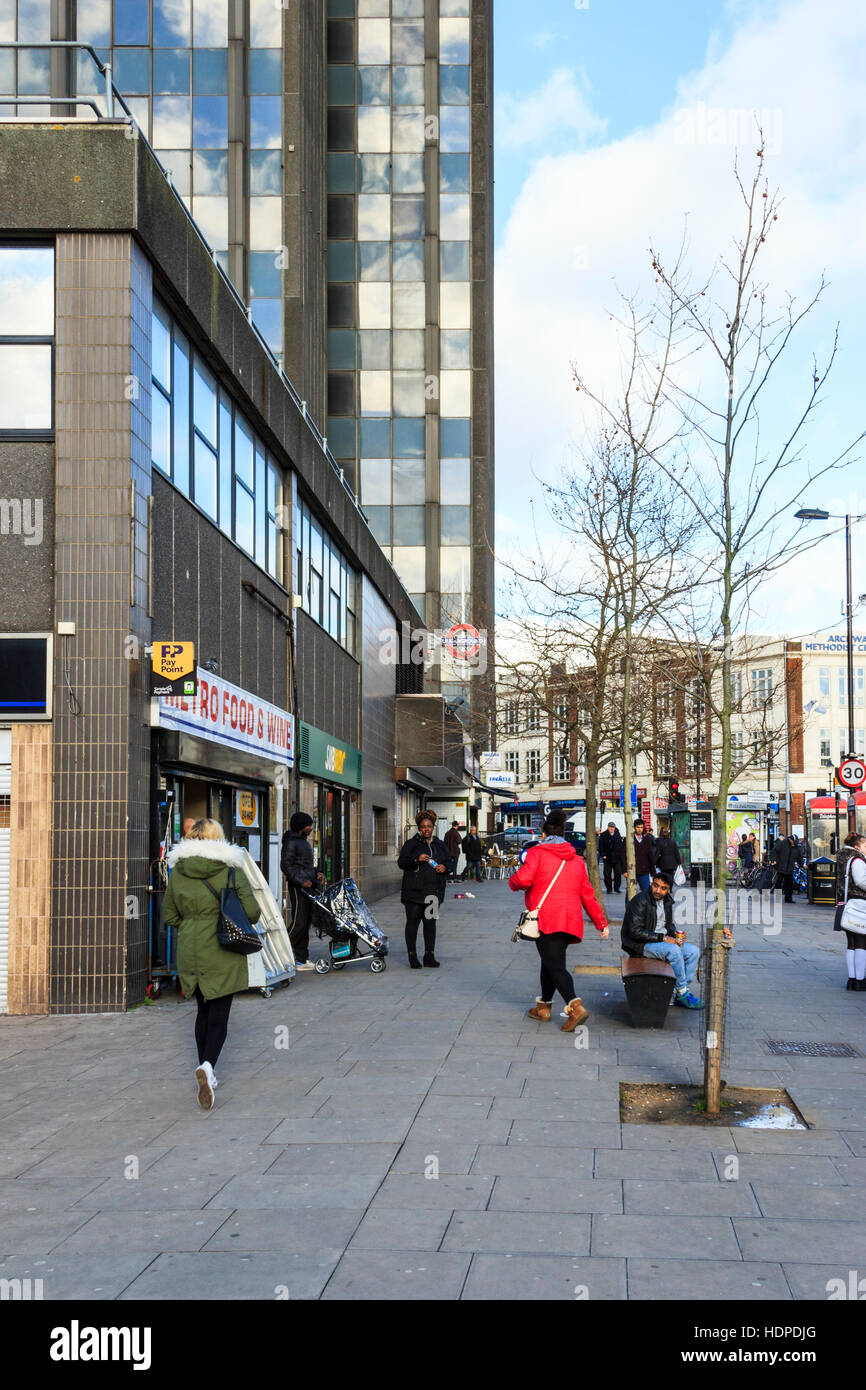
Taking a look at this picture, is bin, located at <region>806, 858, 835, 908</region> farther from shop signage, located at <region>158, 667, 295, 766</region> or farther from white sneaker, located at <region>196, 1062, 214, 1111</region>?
white sneaker, located at <region>196, 1062, 214, 1111</region>

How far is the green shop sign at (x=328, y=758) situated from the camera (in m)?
20.1

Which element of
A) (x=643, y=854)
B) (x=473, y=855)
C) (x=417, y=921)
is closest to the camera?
(x=417, y=921)

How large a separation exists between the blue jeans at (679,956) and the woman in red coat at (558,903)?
498 millimetres

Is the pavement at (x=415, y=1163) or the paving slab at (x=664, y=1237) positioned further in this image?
the paving slab at (x=664, y=1237)

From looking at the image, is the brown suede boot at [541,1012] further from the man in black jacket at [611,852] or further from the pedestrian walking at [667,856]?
the man in black jacket at [611,852]

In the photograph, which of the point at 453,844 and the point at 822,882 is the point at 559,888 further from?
the point at 453,844

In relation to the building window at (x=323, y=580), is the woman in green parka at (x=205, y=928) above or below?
below

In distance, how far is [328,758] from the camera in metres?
22.2

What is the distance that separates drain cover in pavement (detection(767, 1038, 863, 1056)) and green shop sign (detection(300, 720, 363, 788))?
35.8 feet

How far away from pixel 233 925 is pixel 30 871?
3908mm

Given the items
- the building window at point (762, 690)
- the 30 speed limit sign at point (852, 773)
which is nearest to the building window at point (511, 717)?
the building window at point (762, 690)

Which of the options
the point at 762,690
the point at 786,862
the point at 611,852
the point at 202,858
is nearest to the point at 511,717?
the point at 762,690
